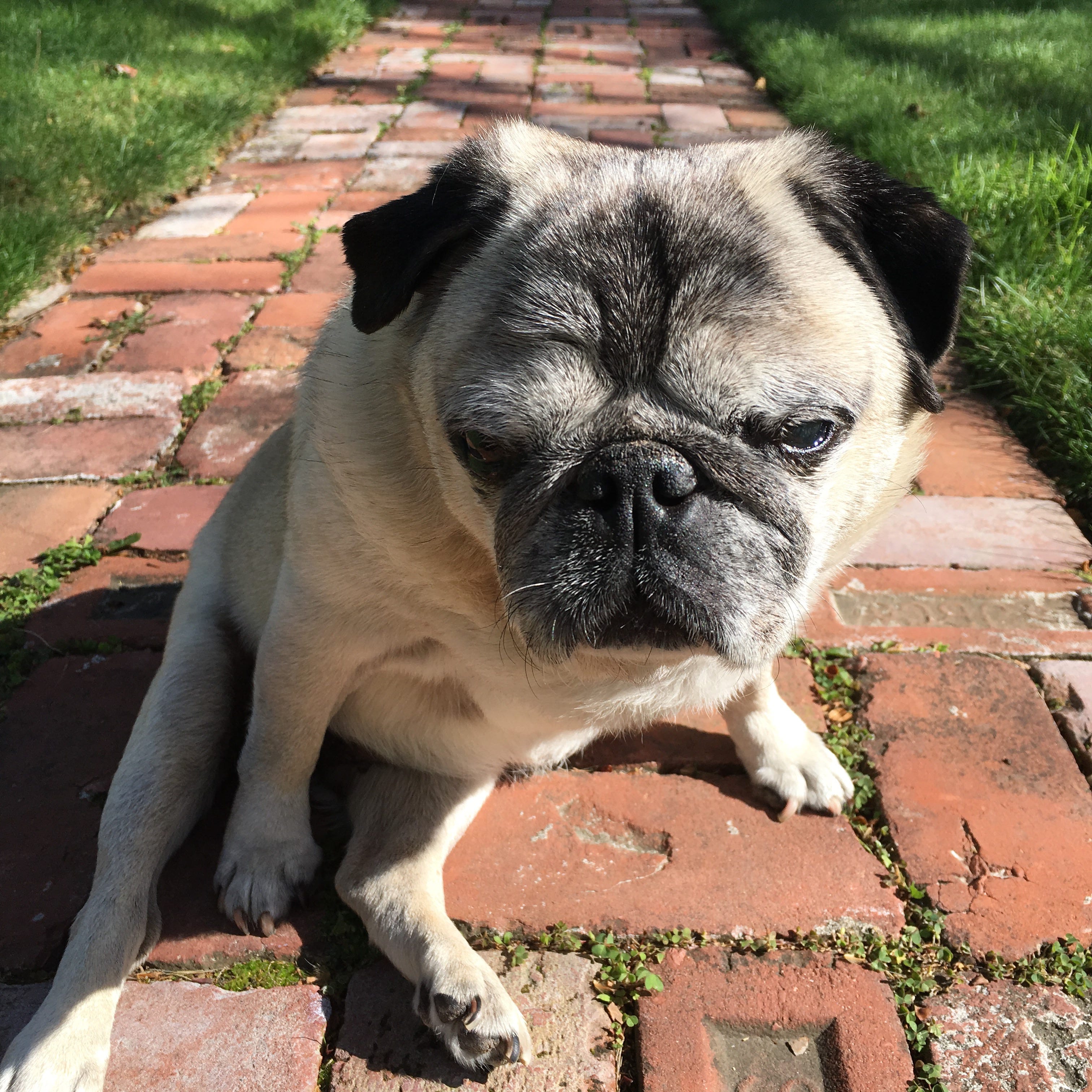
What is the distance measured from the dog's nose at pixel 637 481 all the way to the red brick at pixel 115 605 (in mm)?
1576

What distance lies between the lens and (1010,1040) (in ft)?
5.68

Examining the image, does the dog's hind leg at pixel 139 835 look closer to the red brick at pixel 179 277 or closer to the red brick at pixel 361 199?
the red brick at pixel 179 277

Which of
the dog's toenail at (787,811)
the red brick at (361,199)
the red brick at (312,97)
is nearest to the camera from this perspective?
the dog's toenail at (787,811)

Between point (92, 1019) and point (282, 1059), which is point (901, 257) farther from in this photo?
point (92, 1019)

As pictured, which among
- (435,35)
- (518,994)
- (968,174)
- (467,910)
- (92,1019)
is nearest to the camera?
(92,1019)

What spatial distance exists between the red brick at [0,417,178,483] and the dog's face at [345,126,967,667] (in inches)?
73.8

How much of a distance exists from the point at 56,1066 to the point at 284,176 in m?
4.78

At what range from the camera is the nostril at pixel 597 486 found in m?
1.51

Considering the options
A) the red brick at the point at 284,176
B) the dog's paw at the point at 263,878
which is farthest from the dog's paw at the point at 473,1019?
the red brick at the point at 284,176

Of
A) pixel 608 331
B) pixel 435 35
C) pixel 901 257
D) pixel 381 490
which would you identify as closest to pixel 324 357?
pixel 381 490

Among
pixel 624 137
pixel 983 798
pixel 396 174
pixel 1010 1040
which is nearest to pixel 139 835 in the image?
pixel 1010 1040

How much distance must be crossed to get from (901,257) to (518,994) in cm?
149

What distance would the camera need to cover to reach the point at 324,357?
205 centimetres

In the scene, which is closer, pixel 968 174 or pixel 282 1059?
pixel 282 1059
